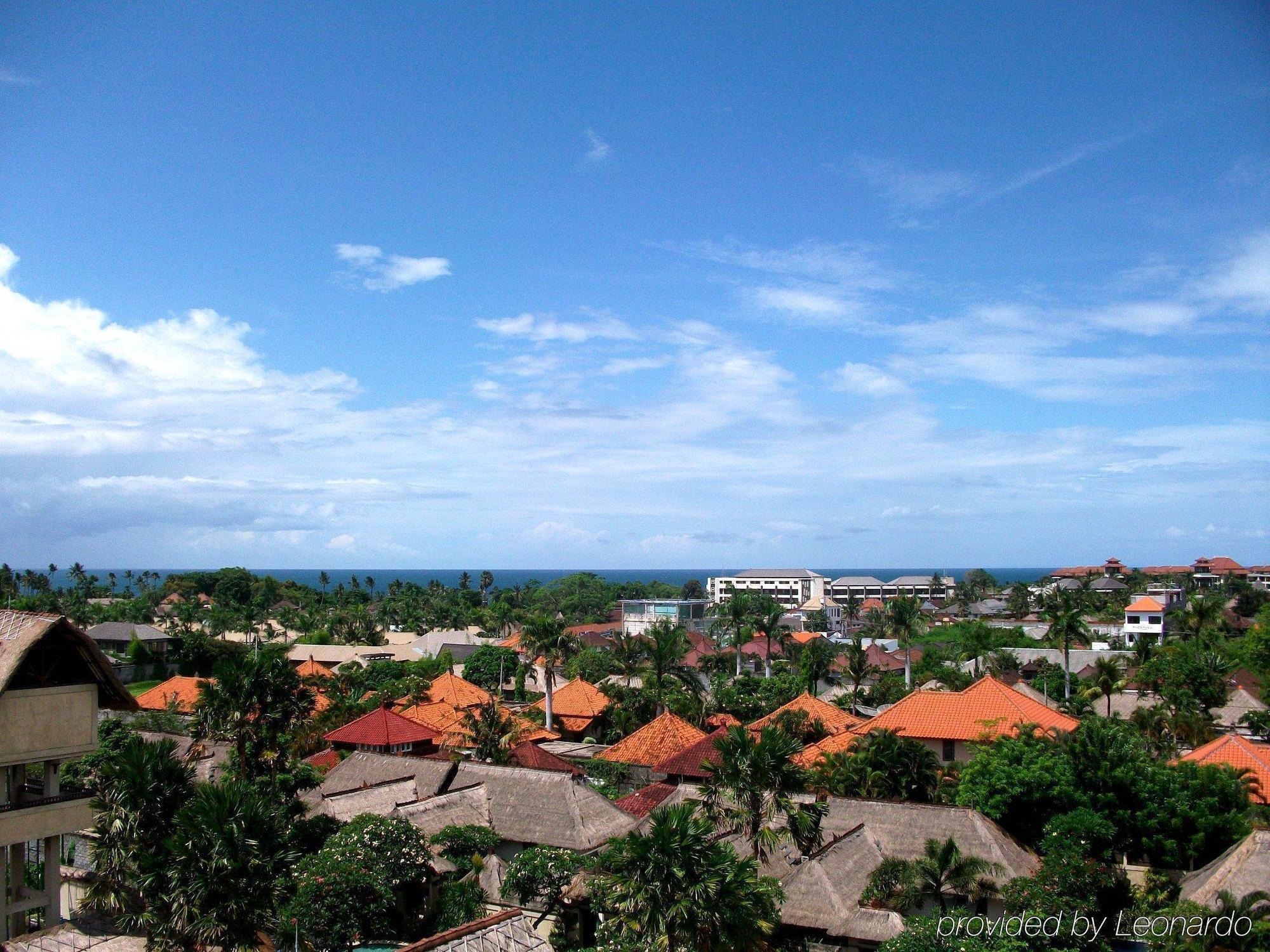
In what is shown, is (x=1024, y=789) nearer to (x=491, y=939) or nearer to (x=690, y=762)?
(x=690, y=762)

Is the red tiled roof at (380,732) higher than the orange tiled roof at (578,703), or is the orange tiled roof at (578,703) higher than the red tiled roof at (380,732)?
the red tiled roof at (380,732)

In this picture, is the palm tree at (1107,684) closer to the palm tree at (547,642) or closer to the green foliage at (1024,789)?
the green foliage at (1024,789)

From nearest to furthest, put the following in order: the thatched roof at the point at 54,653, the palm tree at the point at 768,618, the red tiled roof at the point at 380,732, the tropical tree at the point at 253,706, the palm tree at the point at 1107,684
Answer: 1. the thatched roof at the point at 54,653
2. the tropical tree at the point at 253,706
3. the red tiled roof at the point at 380,732
4. the palm tree at the point at 1107,684
5. the palm tree at the point at 768,618

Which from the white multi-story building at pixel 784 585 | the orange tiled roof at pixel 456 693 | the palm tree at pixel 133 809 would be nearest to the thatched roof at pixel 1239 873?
the palm tree at pixel 133 809

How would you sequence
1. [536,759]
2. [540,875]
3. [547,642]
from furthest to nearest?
[547,642]
[536,759]
[540,875]

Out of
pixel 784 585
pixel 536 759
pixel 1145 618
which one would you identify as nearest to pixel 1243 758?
pixel 536 759

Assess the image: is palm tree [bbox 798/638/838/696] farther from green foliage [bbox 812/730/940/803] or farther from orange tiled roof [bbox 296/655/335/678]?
orange tiled roof [bbox 296/655/335/678]
